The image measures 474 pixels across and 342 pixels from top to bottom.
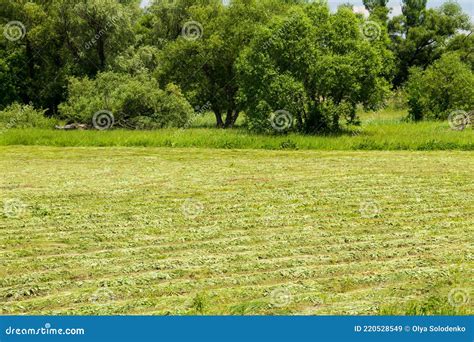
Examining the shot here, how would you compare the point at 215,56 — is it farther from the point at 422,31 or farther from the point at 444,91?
the point at 422,31

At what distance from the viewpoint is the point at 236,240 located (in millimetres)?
12414

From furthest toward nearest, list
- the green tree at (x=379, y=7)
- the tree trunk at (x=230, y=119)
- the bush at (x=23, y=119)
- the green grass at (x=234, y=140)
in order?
the green tree at (x=379, y=7) < the tree trunk at (x=230, y=119) < the bush at (x=23, y=119) < the green grass at (x=234, y=140)

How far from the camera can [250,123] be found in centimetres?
3541

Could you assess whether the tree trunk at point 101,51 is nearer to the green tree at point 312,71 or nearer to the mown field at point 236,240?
the green tree at point 312,71

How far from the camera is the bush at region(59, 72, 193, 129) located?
37.4 meters

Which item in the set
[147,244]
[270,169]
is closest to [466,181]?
[270,169]

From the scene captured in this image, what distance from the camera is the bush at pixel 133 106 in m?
37.4

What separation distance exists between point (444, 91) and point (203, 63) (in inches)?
829

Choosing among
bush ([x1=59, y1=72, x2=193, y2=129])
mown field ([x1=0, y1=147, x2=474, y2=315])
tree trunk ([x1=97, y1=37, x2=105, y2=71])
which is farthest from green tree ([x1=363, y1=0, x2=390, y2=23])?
mown field ([x1=0, y1=147, x2=474, y2=315])

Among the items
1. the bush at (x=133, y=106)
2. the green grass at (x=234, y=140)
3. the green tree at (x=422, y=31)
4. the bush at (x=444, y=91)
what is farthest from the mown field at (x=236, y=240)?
the green tree at (x=422, y=31)

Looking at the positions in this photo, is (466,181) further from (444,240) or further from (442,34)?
(442,34)

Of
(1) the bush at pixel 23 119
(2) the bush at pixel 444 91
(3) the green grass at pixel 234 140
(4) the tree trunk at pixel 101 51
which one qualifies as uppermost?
(4) the tree trunk at pixel 101 51

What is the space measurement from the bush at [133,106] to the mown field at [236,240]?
14.4 metres

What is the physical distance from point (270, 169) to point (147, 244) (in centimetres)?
1186
